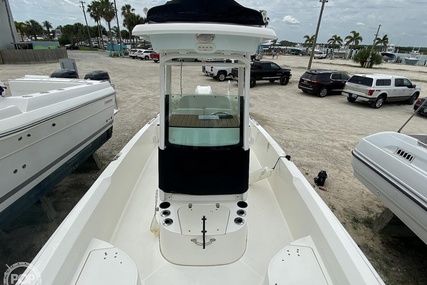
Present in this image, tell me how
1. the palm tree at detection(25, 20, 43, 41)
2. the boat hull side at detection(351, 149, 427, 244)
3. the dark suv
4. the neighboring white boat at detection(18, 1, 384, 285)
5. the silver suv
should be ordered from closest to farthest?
the neighboring white boat at detection(18, 1, 384, 285), the boat hull side at detection(351, 149, 427, 244), the silver suv, the dark suv, the palm tree at detection(25, 20, 43, 41)

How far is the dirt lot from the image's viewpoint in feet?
9.66

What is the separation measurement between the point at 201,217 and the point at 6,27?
29500mm

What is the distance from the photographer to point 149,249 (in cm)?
238

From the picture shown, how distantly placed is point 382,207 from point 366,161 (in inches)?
54.1

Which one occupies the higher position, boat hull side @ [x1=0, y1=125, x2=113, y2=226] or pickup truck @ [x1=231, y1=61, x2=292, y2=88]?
pickup truck @ [x1=231, y1=61, x2=292, y2=88]

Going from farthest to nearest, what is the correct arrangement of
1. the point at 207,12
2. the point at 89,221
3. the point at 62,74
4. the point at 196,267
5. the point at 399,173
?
the point at 62,74, the point at 399,173, the point at 196,267, the point at 89,221, the point at 207,12

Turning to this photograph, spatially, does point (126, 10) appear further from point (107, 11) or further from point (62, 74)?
point (62, 74)

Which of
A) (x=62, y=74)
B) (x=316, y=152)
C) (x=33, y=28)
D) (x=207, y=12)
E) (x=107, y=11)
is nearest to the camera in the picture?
(x=207, y=12)

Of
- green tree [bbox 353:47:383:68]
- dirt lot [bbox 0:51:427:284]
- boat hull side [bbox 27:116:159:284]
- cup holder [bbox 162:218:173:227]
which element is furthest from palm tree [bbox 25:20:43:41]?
cup holder [bbox 162:218:173:227]

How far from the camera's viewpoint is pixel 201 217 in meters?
2.32

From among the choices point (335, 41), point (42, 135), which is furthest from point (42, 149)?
point (335, 41)

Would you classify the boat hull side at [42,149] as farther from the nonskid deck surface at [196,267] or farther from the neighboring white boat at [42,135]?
the nonskid deck surface at [196,267]

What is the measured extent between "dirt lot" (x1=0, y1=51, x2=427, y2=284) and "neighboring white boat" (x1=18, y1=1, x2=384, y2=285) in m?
0.79

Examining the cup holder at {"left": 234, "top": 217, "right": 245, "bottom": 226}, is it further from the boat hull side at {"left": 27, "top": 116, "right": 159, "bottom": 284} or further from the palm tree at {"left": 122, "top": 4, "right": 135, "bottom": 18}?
the palm tree at {"left": 122, "top": 4, "right": 135, "bottom": 18}
